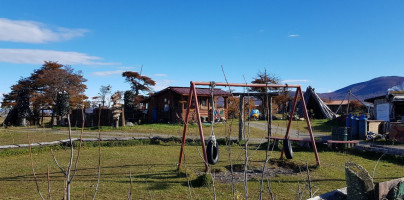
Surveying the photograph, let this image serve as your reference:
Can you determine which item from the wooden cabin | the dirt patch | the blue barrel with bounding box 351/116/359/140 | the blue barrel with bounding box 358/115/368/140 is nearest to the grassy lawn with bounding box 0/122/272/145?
the blue barrel with bounding box 351/116/359/140

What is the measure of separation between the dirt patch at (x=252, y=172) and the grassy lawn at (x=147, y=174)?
202 millimetres

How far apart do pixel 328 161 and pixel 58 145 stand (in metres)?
10.1

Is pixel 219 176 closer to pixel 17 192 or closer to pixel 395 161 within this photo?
pixel 17 192

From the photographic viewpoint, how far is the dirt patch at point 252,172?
7.23 meters

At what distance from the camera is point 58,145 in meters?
12.6

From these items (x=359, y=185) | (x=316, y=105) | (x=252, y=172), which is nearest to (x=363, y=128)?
(x=252, y=172)

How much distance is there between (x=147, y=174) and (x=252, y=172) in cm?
260

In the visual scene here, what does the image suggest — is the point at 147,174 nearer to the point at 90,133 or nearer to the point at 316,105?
the point at 90,133

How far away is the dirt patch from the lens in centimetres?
723

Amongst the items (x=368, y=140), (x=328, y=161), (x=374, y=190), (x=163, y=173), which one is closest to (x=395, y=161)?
(x=328, y=161)

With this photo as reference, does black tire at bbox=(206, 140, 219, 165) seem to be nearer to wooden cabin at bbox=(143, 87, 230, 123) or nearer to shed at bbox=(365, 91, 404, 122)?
shed at bbox=(365, 91, 404, 122)

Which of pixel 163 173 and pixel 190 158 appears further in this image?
pixel 190 158

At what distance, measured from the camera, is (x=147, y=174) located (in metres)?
7.69

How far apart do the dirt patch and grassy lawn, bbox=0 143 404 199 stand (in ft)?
0.66
